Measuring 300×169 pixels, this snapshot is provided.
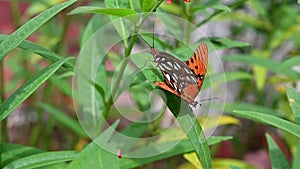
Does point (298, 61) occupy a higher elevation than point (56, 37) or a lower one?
lower

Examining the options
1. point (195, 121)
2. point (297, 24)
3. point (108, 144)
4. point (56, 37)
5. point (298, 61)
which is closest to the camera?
point (195, 121)

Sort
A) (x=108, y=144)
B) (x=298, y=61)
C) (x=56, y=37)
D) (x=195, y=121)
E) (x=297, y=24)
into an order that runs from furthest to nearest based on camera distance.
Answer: (x=56, y=37) → (x=297, y=24) → (x=298, y=61) → (x=108, y=144) → (x=195, y=121)

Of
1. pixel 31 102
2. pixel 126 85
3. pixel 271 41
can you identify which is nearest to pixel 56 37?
pixel 31 102

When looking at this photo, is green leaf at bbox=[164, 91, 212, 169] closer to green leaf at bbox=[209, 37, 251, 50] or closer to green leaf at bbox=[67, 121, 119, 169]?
green leaf at bbox=[67, 121, 119, 169]

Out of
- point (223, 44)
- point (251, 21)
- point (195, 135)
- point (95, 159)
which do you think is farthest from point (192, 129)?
point (251, 21)

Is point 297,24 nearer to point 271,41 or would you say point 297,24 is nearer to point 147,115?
point 271,41

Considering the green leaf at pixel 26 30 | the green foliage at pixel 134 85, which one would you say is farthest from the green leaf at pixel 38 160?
the green leaf at pixel 26 30

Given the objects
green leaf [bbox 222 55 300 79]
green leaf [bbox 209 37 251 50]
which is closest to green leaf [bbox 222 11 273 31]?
green leaf [bbox 222 55 300 79]
